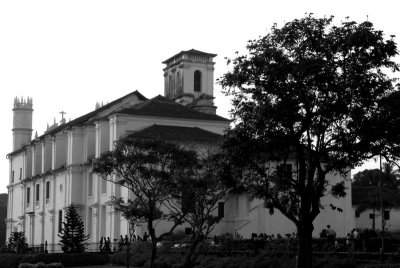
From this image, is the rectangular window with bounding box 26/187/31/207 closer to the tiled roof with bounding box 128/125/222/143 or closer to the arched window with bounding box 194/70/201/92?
the arched window with bounding box 194/70/201/92

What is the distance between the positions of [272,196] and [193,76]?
178ft

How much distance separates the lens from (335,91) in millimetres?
27422

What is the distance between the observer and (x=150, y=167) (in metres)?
41.0

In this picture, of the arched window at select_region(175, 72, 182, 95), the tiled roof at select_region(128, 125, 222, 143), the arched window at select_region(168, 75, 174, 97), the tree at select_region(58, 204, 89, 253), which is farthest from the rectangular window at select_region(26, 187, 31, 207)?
the tree at select_region(58, 204, 89, 253)

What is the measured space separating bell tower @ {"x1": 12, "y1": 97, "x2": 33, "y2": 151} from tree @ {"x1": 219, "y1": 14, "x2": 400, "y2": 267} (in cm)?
7634

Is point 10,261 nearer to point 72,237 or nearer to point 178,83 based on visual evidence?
point 72,237

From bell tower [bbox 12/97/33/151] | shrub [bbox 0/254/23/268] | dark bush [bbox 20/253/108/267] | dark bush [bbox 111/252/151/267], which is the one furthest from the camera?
bell tower [bbox 12/97/33/151]

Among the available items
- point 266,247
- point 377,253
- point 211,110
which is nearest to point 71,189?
point 211,110

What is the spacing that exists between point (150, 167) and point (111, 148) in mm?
27734

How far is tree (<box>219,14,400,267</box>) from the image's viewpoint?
27.3 metres

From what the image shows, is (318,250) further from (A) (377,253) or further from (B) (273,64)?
(B) (273,64)

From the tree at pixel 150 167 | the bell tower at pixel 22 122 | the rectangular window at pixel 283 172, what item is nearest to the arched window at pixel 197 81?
the bell tower at pixel 22 122

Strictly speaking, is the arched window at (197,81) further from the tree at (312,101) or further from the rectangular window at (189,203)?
the tree at (312,101)

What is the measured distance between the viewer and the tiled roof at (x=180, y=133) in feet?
204
